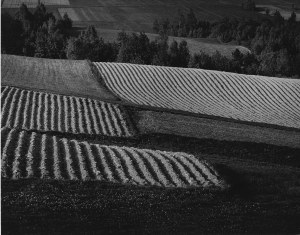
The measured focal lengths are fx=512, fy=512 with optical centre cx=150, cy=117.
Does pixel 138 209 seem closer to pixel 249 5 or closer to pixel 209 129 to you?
pixel 209 129

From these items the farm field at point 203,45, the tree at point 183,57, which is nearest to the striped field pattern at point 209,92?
the tree at point 183,57

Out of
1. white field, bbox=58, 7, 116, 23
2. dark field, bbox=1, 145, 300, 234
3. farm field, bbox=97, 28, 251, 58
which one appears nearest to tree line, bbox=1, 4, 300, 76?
farm field, bbox=97, 28, 251, 58

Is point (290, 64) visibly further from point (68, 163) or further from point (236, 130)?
point (68, 163)

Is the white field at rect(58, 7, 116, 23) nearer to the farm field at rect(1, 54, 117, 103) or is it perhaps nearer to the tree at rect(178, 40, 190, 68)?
the tree at rect(178, 40, 190, 68)

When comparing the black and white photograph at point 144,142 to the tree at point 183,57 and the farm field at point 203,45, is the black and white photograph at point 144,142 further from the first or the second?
the farm field at point 203,45

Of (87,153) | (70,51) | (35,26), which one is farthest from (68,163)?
(35,26)

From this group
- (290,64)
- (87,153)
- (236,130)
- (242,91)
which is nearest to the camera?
(87,153)

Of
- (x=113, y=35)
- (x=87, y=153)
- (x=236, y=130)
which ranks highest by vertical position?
(x=87, y=153)
